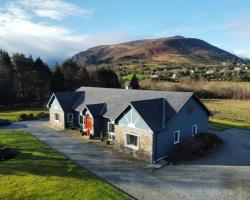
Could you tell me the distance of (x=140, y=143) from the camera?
20969 mm

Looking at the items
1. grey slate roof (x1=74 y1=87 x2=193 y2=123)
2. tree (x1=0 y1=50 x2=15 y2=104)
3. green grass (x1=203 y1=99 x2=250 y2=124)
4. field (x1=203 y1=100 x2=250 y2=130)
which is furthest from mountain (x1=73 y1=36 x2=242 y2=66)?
grey slate roof (x1=74 y1=87 x2=193 y2=123)

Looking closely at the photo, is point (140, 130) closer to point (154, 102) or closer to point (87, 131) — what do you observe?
point (154, 102)

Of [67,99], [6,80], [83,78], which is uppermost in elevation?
[83,78]

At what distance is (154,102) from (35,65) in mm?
43638

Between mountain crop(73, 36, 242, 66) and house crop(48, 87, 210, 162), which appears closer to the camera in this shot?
house crop(48, 87, 210, 162)

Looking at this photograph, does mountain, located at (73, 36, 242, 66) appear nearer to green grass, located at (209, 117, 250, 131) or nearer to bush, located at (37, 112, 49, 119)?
bush, located at (37, 112, 49, 119)

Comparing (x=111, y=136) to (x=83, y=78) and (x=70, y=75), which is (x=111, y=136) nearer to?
(x=83, y=78)

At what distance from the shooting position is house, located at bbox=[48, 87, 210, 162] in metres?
20.5

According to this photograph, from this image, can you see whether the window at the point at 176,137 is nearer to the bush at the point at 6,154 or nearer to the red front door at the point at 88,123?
the red front door at the point at 88,123

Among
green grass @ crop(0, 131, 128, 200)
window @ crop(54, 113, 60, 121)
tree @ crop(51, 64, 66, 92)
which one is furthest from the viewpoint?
tree @ crop(51, 64, 66, 92)

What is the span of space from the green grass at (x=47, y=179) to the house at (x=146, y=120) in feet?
17.8

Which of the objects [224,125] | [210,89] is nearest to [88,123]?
[224,125]

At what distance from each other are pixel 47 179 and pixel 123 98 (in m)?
14.0

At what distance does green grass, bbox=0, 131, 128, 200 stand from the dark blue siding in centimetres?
651
